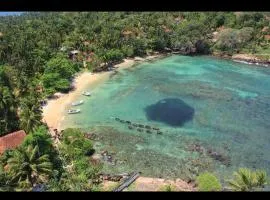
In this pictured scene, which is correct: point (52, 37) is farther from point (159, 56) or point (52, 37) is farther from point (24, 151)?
point (24, 151)

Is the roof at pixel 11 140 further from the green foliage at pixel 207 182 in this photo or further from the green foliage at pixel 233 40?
the green foliage at pixel 233 40

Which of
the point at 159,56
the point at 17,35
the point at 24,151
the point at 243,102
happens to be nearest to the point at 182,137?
the point at 243,102

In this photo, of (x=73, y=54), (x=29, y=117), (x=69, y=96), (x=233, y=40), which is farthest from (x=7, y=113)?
(x=233, y=40)

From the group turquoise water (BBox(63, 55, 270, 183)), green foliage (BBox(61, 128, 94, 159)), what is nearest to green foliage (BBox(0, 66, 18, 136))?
green foliage (BBox(61, 128, 94, 159))

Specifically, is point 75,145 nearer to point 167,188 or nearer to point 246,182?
point 167,188

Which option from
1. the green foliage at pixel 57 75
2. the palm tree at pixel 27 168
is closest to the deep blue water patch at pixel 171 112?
the green foliage at pixel 57 75
